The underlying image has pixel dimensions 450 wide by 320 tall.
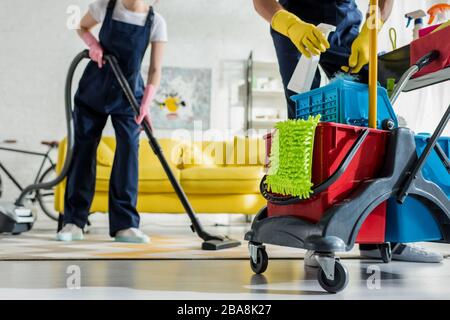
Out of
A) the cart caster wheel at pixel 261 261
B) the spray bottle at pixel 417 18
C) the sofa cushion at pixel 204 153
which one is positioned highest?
the spray bottle at pixel 417 18

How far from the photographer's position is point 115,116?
7.55ft

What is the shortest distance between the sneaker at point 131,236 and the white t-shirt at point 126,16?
2.96 feet

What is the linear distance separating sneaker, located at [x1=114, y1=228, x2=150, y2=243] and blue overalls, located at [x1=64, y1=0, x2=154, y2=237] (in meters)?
0.03

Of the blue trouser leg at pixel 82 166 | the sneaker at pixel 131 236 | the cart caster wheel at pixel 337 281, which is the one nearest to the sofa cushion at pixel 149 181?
the blue trouser leg at pixel 82 166

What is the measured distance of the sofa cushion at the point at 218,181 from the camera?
3035 mm

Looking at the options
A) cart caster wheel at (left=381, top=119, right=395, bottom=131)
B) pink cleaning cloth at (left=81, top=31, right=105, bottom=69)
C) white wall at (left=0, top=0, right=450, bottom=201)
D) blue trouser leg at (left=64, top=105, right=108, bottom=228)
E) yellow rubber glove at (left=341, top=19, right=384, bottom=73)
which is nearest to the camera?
cart caster wheel at (left=381, top=119, right=395, bottom=131)

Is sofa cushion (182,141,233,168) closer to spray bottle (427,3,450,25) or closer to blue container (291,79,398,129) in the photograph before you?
spray bottle (427,3,450,25)

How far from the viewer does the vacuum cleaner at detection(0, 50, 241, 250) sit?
2.04 m

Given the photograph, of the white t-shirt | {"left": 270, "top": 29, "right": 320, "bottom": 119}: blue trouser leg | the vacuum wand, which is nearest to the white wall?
the white t-shirt

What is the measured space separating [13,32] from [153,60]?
321 cm

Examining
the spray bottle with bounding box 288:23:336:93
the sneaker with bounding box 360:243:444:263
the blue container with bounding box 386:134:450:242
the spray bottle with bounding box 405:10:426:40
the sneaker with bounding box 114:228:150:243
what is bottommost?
the sneaker with bounding box 114:228:150:243

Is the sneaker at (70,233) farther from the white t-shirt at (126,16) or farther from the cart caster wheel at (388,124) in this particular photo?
the cart caster wheel at (388,124)
